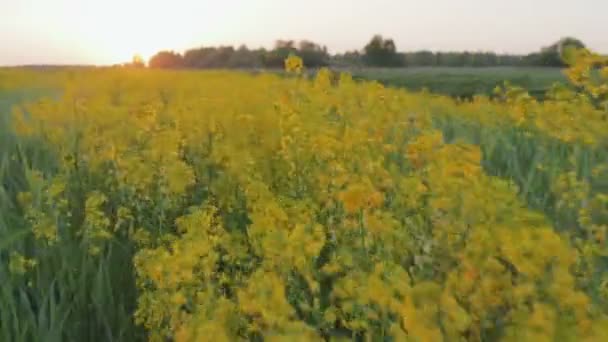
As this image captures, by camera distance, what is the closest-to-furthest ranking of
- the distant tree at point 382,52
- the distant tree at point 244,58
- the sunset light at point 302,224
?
1. the sunset light at point 302,224
2. the distant tree at point 244,58
3. the distant tree at point 382,52

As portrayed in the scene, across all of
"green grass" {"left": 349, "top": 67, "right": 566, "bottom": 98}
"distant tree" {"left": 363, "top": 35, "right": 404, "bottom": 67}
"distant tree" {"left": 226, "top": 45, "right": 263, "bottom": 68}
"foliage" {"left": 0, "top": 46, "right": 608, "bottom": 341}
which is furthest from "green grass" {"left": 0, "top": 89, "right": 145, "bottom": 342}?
"distant tree" {"left": 363, "top": 35, "right": 404, "bottom": 67}

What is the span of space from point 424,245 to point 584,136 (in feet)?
6.39

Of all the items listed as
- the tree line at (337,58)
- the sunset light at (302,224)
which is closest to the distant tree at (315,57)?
the tree line at (337,58)

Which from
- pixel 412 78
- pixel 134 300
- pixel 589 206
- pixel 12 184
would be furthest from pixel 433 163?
pixel 412 78

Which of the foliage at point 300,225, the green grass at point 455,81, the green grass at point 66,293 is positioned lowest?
the green grass at point 455,81

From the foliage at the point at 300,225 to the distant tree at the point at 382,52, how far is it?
1281 inches

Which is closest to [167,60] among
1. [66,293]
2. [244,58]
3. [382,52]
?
[244,58]

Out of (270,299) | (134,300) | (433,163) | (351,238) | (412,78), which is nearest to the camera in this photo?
(270,299)

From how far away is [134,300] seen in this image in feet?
9.55

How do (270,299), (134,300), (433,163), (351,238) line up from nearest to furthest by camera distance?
(270,299) < (351,238) < (433,163) < (134,300)

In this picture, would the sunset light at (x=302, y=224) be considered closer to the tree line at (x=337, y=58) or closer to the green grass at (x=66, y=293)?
the green grass at (x=66, y=293)

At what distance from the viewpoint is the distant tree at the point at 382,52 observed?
37.2 m

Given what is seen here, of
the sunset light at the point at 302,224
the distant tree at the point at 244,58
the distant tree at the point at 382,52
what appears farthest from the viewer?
the distant tree at the point at 382,52

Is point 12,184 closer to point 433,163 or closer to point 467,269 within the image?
point 433,163
